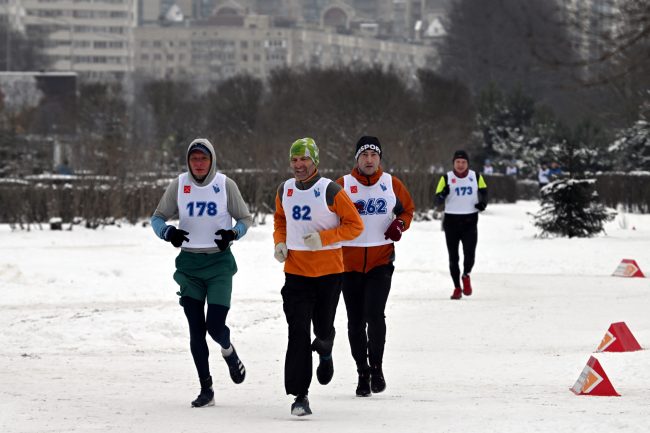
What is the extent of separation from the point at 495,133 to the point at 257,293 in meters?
47.3

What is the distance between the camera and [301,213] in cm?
1013

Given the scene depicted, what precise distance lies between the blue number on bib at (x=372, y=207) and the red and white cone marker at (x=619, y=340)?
275cm

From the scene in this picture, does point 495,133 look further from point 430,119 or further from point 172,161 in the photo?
point 172,161

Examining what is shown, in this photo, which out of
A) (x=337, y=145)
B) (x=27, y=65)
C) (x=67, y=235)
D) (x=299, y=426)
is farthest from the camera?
(x=27, y=65)

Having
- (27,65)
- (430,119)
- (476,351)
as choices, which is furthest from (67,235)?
(27,65)

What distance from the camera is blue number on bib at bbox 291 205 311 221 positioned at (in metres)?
10.1

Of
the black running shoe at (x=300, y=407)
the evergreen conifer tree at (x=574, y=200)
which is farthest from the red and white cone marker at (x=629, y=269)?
the black running shoe at (x=300, y=407)

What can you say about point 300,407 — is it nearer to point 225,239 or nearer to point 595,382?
point 225,239

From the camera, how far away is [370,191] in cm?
1123

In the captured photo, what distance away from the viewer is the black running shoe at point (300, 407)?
9.67 metres

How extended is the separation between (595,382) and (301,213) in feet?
7.02

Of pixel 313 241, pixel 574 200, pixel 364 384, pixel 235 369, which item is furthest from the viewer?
pixel 574 200

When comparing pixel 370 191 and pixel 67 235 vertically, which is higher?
pixel 370 191

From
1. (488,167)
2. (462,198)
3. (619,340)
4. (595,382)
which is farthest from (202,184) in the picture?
(488,167)
